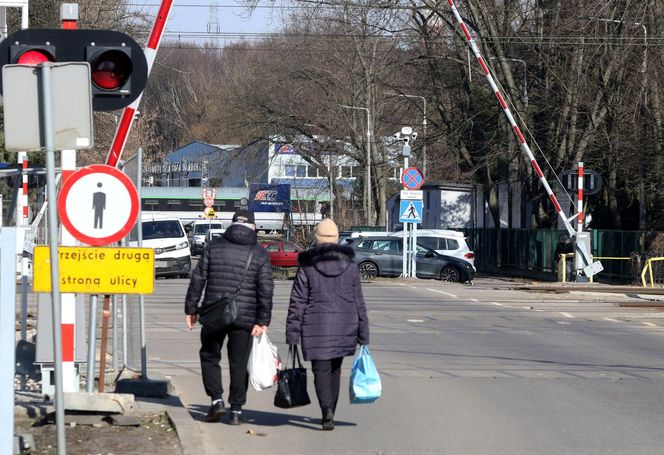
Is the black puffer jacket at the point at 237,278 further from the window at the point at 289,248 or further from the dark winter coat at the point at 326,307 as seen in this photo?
the window at the point at 289,248

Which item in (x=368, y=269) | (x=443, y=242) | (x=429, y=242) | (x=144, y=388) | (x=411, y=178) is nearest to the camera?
(x=144, y=388)

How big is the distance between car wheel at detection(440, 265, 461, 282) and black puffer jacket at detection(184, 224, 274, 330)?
25072 millimetres

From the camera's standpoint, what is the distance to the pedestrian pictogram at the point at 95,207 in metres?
7.59

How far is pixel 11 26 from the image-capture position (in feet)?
109

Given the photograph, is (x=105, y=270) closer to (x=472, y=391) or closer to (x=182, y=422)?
(x=182, y=422)

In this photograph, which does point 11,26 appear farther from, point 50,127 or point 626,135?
point 50,127

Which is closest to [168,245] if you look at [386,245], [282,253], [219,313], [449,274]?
[386,245]

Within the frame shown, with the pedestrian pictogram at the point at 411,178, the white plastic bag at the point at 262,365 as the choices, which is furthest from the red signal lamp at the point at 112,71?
the pedestrian pictogram at the point at 411,178

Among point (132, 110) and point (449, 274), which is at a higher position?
point (132, 110)

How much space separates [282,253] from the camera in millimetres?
39500

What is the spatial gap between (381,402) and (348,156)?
4354 cm

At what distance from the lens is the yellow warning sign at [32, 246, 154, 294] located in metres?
7.56

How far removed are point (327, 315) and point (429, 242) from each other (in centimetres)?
2738

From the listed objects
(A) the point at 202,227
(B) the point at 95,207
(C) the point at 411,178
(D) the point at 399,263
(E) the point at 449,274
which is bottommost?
(E) the point at 449,274
